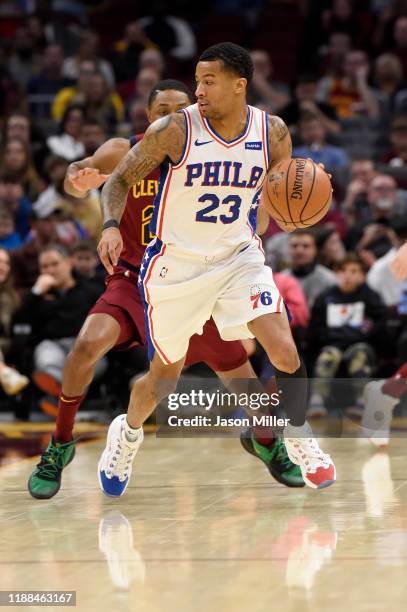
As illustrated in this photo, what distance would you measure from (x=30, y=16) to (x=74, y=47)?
2.70 feet

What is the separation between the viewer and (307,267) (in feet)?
31.9

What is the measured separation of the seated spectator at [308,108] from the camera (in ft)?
41.7

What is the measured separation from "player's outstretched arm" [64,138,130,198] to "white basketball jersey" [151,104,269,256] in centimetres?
42

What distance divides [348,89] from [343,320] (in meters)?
5.42

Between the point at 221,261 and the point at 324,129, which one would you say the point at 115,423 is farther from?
the point at 324,129

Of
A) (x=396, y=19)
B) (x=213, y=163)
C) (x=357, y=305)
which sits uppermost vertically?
(x=213, y=163)

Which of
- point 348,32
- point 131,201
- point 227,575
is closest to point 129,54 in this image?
point 348,32

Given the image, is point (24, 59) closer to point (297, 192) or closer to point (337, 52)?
point (337, 52)

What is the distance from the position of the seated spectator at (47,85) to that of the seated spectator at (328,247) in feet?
19.2

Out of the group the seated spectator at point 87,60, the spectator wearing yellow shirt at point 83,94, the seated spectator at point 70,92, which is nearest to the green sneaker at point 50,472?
the spectator wearing yellow shirt at point 83,94

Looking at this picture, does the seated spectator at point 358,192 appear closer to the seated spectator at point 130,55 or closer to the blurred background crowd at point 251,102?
the blurred background crowd at point 251,102

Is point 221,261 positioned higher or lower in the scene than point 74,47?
higher

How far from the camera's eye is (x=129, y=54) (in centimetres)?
1513

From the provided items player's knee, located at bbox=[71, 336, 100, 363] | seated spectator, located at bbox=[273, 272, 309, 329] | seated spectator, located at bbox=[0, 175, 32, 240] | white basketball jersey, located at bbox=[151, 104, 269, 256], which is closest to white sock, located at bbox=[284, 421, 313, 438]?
white basketball jersey, located at bbox=[151, 104, 269, 256]
